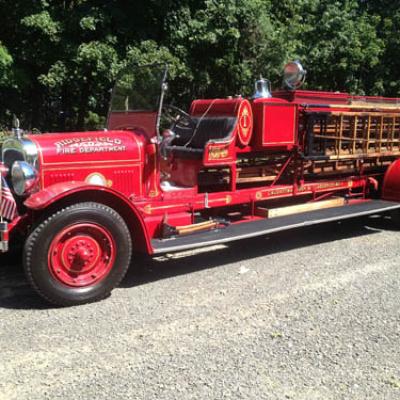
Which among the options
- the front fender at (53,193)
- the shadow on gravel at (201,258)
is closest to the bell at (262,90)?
the shadow on gravel at (201,258)

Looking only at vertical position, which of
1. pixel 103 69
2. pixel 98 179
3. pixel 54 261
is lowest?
pixel 54 261

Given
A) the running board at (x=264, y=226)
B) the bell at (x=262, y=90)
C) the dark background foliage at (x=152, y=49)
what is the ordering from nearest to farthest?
the running board at (x=264, y=226) → the bell at (x=262, y=90) → the dark background foliage at (x=152, y=49)

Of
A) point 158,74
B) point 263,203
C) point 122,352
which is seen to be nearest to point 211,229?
point 263,203

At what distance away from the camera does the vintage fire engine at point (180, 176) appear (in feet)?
13.4

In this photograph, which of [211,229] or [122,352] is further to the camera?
[211,229]

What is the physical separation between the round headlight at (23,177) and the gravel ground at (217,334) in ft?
3.07

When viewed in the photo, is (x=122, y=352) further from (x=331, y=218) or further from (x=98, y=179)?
(x=331, y=218)

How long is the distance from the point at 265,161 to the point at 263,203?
53cm

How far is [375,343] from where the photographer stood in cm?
349

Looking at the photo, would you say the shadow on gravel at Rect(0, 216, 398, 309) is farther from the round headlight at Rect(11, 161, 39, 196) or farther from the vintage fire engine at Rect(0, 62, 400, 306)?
the round headlight at Rect(11, 161, 39, 196)

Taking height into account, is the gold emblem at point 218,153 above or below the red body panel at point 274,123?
below

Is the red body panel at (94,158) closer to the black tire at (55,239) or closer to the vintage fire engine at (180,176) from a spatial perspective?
the vintage fire engine at (180,176)

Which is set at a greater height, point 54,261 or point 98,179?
point 98,179

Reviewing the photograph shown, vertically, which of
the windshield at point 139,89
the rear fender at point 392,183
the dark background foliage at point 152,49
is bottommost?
the rear fender at point 392,183
